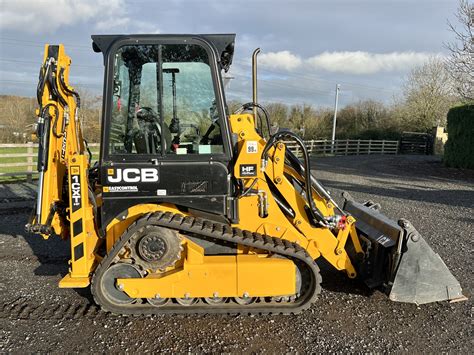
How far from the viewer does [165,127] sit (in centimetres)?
384

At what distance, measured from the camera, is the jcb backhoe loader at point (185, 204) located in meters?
3.79

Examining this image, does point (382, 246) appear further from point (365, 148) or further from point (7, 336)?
point (365, 148)

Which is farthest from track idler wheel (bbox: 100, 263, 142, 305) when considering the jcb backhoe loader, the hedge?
the hedge

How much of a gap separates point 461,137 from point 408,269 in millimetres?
17203

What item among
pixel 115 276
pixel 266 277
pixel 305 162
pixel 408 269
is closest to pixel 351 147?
pixel 408 269

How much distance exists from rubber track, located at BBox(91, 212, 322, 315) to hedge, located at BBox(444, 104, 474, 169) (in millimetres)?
17270

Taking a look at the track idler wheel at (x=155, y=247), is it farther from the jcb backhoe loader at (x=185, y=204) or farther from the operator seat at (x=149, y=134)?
the operator seat at (x=149, y=134)

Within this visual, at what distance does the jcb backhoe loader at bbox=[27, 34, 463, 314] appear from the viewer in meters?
3.79

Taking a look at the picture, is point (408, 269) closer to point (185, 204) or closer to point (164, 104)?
point (185, 204)

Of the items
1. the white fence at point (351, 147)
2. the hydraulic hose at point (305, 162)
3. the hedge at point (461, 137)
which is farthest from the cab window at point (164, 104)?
the white fence at point (351, 147)

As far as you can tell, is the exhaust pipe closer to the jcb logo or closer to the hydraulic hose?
the hydraulic hose

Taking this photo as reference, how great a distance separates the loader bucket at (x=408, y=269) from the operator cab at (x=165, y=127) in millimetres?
1784

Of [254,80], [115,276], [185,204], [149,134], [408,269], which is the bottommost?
[115,276]

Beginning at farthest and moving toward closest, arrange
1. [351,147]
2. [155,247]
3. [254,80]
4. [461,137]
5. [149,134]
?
[351,147], [461,137], [254,80], [149,134], [155,247]
